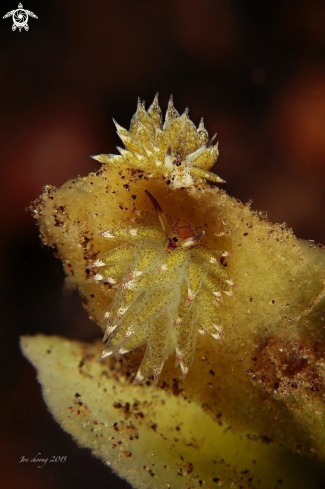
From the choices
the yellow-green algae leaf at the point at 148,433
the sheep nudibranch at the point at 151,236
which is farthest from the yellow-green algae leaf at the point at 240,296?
the yellow-green algae leaf at the point at 148,433

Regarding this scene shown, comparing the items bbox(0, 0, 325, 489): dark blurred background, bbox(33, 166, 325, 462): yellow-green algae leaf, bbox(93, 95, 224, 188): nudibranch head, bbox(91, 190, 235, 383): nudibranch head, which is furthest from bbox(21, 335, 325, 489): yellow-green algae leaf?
bbox(93, 95, 224, 188): nudibranch head

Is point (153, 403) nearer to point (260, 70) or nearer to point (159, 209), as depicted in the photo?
point (159, 209)

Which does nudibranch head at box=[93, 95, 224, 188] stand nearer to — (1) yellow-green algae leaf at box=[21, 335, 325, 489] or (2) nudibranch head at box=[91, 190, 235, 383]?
(2) nudibranch head at box=[91, 190, 235, 383]

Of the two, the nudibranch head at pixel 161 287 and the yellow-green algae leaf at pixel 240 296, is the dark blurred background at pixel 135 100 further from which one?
the nudibranch head at pixel 161 287

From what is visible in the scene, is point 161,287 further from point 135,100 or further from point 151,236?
point 135,100

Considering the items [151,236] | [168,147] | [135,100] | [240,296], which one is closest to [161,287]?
[151,236]

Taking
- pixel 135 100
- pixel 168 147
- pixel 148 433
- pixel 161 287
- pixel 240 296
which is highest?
pixel 135 100
